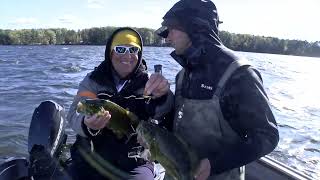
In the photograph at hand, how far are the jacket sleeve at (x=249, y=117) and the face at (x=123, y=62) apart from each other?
2.19 metres

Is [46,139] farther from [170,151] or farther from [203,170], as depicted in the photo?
[203,170]

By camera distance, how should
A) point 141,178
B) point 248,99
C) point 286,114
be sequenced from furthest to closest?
point 286,114 → point 141,178 → point 248,99

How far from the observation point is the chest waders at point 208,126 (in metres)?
3.44

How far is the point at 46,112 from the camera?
6.70 metres

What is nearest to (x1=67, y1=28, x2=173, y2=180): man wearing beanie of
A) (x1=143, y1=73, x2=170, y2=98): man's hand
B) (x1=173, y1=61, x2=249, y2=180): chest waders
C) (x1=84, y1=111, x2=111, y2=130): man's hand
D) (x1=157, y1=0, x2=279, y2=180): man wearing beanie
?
(x1=84, y1=111, x2=111, y2=130): man's hand

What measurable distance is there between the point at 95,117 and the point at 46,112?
2975 millimetres

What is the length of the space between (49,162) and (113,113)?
7.84 feet

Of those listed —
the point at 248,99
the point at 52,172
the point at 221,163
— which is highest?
the point at 248,99

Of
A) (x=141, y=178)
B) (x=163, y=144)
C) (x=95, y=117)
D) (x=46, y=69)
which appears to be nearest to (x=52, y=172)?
(x=141, y=178)

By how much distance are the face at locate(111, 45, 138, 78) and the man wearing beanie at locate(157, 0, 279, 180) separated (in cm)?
144

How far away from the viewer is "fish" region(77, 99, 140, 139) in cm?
396

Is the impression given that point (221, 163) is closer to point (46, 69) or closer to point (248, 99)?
point (248, 99)

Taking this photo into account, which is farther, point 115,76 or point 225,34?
point 225,34

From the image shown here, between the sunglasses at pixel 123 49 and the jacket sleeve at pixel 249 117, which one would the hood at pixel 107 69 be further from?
the jacket sleeve at pixel 249 117
